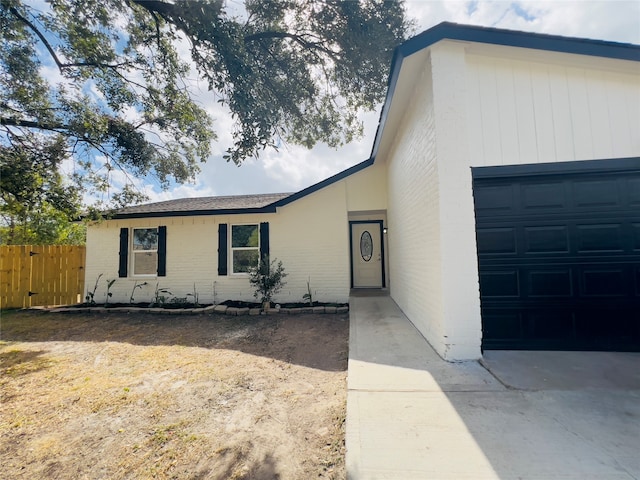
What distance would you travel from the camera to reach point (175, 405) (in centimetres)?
285

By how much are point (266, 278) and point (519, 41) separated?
21.3ft

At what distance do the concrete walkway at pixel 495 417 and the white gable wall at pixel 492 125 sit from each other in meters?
0.67

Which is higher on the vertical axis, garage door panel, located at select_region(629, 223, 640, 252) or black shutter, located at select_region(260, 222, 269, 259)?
black shutter, located at select_region(260, 222, 269, 259)

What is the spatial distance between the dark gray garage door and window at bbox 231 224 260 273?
20.2 feet

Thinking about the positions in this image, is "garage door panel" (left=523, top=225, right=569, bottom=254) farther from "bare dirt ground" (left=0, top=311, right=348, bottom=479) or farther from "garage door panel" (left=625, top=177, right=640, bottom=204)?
"bare dirt ground" (left=0, top=311, right=348, bottom=479)

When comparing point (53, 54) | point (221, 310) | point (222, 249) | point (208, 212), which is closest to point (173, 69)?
point (53, 54)

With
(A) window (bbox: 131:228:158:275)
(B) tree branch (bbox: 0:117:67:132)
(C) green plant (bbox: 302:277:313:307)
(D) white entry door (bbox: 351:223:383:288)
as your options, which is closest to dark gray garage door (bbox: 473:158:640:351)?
(C) green plant (bbox: 302:277:313:307)

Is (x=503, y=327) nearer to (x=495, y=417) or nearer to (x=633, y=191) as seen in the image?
(x=495, y=417)

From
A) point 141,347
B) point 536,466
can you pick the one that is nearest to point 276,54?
point 141,347

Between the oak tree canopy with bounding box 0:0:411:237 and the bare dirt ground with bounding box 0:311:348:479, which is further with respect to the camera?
the oak tree canopy with bounding box 0:0:411:237

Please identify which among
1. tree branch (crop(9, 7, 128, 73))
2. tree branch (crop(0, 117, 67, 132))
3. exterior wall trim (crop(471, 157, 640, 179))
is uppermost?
tree branch (crop(9, 7, 128, 73))

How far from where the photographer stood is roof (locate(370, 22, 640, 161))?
3348 mm

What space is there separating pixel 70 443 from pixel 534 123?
19.8 ft

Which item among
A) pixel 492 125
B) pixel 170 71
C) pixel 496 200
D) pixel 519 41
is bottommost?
pixel 496 200
